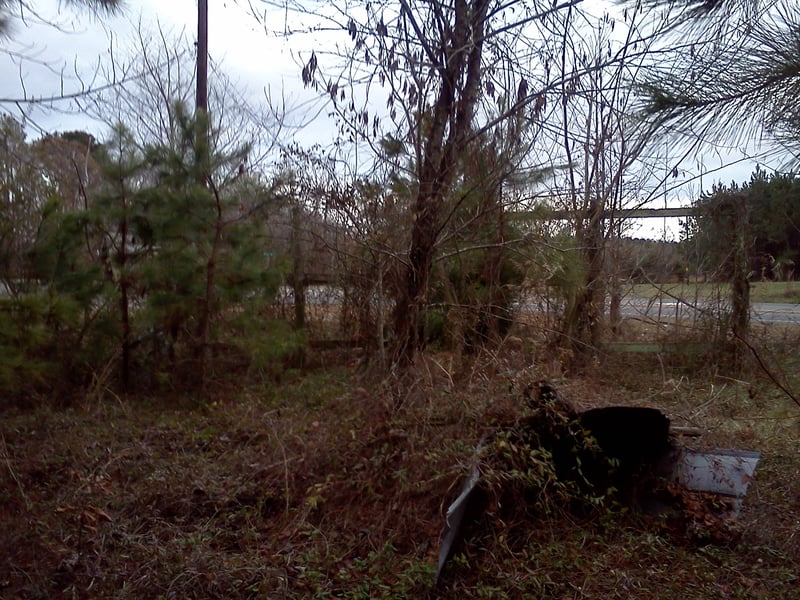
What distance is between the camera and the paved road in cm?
863

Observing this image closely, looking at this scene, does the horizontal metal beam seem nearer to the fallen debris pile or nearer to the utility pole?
the fallen debris pile

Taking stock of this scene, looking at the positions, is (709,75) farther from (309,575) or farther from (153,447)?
(153,447)

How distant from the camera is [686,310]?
29.6 ft

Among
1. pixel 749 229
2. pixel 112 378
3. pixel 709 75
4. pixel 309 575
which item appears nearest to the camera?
pixel 709 75

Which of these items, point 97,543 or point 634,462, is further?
point 634,462

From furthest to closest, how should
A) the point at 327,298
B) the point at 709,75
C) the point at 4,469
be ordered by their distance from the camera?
1. the point at 327,298
2. the point at 4,469
3. the point at 709,75

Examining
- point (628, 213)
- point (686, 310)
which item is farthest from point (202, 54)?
point (686, 310)

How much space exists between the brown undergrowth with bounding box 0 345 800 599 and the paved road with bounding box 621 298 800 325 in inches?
107

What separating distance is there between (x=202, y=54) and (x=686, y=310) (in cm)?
800

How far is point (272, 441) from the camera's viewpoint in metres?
5.61

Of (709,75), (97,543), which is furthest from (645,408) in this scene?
(97,543)

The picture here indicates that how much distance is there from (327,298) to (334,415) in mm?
3918

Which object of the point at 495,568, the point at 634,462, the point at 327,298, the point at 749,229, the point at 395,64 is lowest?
the point at 495,568

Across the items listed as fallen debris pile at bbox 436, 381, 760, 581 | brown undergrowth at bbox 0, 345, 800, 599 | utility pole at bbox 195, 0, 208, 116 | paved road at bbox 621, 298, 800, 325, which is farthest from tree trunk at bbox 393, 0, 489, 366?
utility pole at bbox 195, 0, 208, 116
